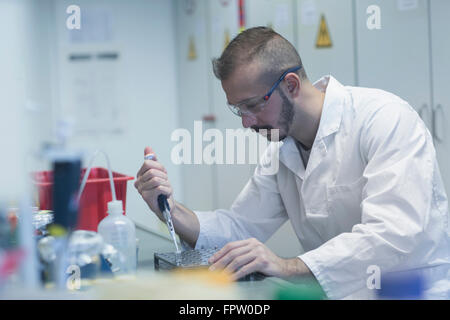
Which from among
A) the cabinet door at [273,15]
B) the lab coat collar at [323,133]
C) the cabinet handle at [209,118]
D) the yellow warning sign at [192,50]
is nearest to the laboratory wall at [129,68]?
the yellow warning sign at [192,50]

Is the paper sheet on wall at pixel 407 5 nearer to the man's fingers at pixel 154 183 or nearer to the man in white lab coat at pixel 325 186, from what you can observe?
the man in white lab coat at pixel 325 186

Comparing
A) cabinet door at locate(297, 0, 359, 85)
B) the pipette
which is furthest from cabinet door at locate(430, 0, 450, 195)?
the pipette

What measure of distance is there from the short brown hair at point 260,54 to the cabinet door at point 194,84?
2364mm

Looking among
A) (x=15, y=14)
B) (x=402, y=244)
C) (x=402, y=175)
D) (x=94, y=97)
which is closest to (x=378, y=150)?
(x=402, y=175)

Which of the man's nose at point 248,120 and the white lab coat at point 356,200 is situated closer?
the white lab coat at point 356,200

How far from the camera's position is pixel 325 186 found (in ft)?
4.59

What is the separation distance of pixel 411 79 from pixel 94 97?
1.80 m

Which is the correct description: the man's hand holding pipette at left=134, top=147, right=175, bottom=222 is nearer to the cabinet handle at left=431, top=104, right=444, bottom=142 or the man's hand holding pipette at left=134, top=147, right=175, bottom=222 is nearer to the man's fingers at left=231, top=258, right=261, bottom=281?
the man's fingers at left=231, top=258, right=261, bottom=281

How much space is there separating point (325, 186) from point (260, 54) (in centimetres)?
36

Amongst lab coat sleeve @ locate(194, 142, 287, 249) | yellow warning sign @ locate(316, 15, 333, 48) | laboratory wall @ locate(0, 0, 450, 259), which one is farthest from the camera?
yellow warning sign @ locate(316, 15, 333, 48)

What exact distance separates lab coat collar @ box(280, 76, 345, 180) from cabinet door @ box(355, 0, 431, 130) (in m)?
0.82

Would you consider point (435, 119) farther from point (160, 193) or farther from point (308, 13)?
point (160, 193)

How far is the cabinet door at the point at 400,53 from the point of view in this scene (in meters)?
2.21

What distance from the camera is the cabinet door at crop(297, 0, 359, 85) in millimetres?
2529
